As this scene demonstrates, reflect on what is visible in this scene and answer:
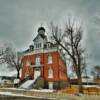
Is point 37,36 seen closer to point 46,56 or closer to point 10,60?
point 46,56

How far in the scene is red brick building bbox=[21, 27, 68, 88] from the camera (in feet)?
122

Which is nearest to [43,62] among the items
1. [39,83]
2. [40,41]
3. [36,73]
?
[36,73]

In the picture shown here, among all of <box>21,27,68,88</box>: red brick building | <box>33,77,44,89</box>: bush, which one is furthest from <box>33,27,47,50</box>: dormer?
<box>33,77,44,89</box>: bush

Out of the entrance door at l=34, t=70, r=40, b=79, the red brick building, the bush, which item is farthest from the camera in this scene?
the entrance door at l=34, t=70, r=40, b=79

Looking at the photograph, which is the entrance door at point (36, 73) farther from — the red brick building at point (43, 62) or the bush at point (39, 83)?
the bush at point (39, 83)

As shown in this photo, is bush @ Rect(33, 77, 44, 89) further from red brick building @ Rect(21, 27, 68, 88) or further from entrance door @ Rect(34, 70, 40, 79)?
entrance door @ Rect(34, 70, 40, 79)

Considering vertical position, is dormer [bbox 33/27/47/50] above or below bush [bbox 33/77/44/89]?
above

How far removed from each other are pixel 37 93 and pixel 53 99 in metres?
3.78

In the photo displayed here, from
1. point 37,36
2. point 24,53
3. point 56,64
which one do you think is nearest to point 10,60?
point 24,53

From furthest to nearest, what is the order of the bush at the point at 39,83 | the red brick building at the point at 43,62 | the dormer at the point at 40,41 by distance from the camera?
1. the dormer at the point at 40,41
2. the red brick building at the point at 43,62
3. the bush at the point at 39,83

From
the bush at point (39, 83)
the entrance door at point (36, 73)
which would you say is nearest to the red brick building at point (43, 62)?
the entrance door at point (36, 73)

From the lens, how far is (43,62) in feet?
127

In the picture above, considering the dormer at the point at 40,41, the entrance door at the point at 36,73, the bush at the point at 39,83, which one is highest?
the dormer at the point at 40,41

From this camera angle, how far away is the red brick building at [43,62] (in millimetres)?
37075
